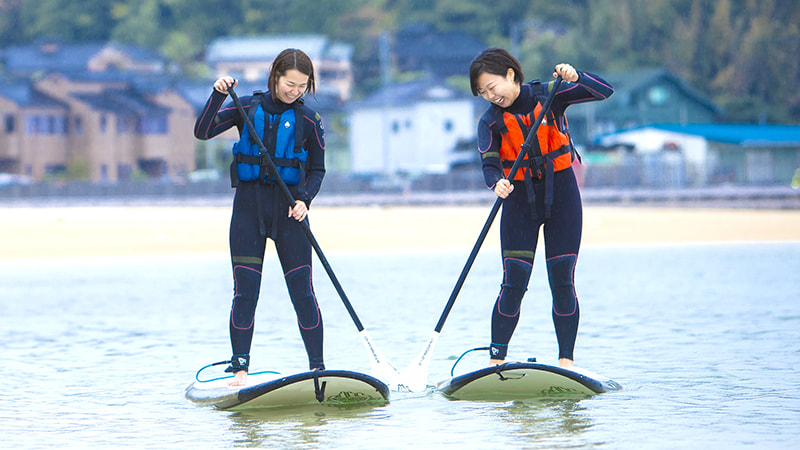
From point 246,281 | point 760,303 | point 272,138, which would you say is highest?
point 272,138

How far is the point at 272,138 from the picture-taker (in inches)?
222

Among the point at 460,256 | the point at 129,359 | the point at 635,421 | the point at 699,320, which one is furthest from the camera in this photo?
the point at 460,256

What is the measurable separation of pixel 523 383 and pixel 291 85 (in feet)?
6.35

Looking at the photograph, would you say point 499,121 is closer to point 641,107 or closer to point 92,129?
point 92,129

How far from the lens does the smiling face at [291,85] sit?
18.3 feet

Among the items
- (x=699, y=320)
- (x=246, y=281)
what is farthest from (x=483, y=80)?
(x=699, y=320)

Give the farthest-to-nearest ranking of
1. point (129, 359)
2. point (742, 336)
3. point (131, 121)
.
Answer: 1. point (131, 121)
2. point (742, 336)
3. point (129, 359)

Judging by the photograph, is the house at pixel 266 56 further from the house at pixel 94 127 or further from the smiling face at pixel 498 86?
the smiling face at pixel 498 86

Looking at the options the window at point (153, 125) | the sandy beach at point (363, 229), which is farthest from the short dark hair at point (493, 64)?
the window at point (153, 125)

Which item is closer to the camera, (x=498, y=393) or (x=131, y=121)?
(x=498, y=393)

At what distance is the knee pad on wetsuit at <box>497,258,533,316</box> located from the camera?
5.92 metres

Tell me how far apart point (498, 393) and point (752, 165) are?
45718 millimetres

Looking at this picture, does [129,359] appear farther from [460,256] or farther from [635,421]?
[460,256]

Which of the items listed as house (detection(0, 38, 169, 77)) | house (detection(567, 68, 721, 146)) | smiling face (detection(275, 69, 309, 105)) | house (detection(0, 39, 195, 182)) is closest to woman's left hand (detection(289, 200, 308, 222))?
smiling face (detection(275, 69, 309, 105))
